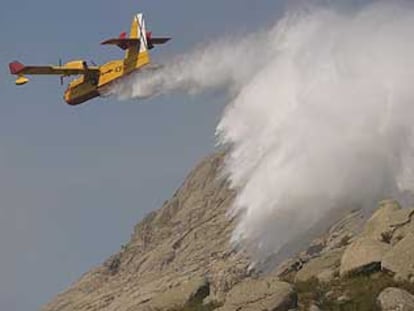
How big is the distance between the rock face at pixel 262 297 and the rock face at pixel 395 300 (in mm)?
4049

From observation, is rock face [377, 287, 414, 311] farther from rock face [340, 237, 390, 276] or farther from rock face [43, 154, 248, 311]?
rock face [43, 154, 248, 311]

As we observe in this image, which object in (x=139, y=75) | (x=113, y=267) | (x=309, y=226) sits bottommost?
(x=113, y=267)

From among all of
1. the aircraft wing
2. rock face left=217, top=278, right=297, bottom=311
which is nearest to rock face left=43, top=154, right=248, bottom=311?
the aircraft wing

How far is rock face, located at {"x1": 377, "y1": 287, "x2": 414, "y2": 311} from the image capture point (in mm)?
43656

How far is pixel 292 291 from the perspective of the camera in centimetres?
4719

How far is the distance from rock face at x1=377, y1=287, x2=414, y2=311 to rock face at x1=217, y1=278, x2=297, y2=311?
405 centimetres

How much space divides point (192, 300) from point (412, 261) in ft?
36.9

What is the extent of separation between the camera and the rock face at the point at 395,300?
43656mm

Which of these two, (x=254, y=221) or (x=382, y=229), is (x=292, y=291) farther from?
(x=254, y=221)

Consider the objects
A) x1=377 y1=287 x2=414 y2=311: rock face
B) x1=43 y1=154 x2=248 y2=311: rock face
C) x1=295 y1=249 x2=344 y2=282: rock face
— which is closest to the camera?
x1=377 y1=287 x2=414 y2=311: rock face

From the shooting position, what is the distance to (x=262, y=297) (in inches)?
1838

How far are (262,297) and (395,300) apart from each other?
6033 millimetres

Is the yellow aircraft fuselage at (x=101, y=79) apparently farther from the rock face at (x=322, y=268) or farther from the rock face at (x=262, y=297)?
the rock face at (x=262, y=297)

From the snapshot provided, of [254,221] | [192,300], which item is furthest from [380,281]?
[254,221]
